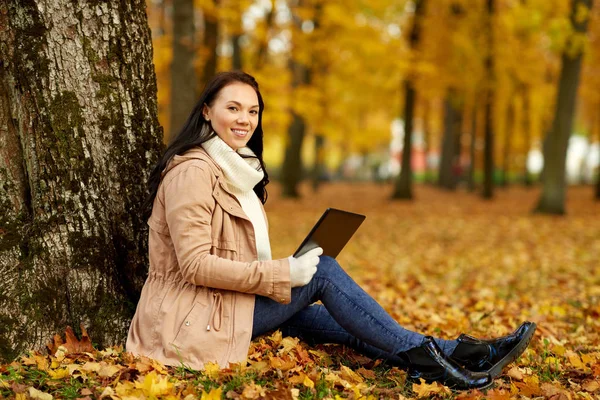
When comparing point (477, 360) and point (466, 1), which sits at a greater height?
point (466, 1)

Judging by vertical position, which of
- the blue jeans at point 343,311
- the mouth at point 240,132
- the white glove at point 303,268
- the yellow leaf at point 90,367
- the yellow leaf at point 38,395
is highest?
the mouth at point 240,132

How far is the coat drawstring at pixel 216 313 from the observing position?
121 inches

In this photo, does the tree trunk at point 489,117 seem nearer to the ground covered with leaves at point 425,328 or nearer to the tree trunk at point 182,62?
the ground covered with leaves at point 425,328

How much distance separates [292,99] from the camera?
14.6 meters

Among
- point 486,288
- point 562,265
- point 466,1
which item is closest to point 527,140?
point 466,1

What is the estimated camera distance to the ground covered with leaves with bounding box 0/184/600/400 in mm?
2996

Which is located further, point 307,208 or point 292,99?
point 307,208

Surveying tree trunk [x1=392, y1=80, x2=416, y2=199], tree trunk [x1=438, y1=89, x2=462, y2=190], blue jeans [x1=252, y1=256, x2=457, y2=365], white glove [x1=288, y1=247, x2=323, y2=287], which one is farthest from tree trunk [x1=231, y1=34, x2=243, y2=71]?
white glove [x1=288, y1=247, x2=323, y2=287]

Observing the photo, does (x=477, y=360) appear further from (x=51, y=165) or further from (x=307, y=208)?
(x=307, y=208)

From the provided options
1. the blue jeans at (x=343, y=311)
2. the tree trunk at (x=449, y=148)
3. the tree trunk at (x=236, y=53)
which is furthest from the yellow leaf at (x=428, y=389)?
the tree trunk at (x=449, y=148)

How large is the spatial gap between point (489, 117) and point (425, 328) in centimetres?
1550

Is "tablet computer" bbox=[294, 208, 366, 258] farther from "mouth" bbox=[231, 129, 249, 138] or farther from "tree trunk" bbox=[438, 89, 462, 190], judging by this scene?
"tree trunk" bbox=[438, 89, 462, 190]

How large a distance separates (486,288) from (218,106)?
4.71 m

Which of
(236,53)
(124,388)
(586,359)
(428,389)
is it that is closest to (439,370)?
(428,389)
